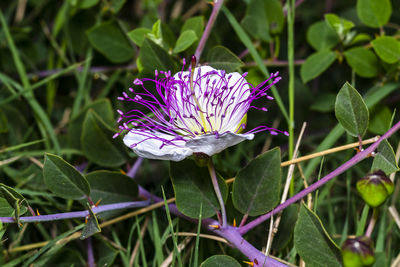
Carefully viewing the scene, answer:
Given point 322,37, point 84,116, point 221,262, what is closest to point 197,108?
point 221,262

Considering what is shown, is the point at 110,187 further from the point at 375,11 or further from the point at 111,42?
the point at 375,11

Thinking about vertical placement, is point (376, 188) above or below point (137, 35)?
below

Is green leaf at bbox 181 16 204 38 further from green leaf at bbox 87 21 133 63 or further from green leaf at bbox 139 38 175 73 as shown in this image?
green leaf at bbox 87 21 133 63

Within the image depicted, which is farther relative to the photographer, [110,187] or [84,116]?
[84,116]

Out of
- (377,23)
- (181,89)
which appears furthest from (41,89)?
(377,23)

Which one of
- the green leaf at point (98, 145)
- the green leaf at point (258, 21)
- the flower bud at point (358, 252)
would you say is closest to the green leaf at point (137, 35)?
the green leaf at point (98, 145)

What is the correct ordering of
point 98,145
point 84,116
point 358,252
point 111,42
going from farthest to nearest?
point 111,42 < point 84,116 < point 98,145 < point 358,252

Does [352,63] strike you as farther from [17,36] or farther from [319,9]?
[17,36]

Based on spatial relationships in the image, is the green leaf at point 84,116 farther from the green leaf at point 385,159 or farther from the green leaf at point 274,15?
the green leaf at point 385,159
